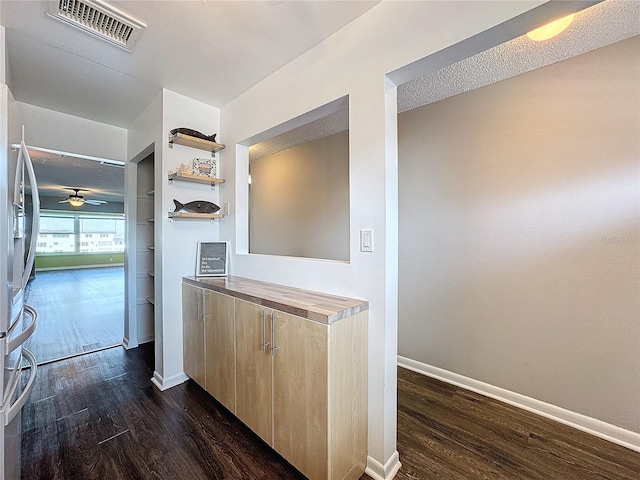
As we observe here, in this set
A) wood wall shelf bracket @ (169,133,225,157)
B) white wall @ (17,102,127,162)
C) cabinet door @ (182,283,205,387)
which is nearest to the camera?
cabinet door @ (182,283,205,387)

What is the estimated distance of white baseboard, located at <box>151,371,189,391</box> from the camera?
2.37 metres

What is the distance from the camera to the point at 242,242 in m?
2.58

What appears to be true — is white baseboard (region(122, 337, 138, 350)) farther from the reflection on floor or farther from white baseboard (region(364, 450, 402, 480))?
white baseboard (region(364, 450, 402, 480))

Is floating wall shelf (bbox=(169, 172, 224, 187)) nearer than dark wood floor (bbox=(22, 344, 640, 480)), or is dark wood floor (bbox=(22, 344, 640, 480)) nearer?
dark wood floor (bbox=(22, 344, 640, 480))

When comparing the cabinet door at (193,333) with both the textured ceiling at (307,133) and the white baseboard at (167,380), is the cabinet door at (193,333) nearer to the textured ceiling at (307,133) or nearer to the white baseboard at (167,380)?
the white baseboard at (167,380)

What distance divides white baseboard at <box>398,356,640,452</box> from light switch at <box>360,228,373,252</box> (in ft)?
5.58

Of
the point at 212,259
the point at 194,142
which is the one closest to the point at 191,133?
the point at 194,142

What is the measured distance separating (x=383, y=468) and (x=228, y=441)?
981mm

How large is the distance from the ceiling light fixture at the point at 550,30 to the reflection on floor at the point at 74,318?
4963 millimetres

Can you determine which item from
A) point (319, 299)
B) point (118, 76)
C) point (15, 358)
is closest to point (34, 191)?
point (15, 358)

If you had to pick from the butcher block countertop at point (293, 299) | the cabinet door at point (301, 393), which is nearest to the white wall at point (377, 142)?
the butcher block countertop at point (293, 299)

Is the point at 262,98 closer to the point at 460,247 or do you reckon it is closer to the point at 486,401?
the point at 460,247

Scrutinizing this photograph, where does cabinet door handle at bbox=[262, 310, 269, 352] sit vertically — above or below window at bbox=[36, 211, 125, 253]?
below

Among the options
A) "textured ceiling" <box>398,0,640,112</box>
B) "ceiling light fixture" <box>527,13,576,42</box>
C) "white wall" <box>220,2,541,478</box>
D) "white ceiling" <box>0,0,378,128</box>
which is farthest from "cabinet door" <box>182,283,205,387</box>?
"ceiling light fixture" <box>527,13,576,42</box>
